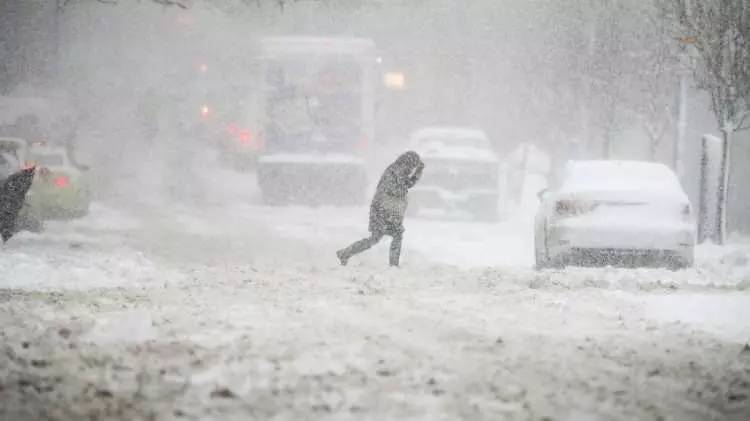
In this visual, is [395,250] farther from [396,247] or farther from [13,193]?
[13,193]

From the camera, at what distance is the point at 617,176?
42.3ft

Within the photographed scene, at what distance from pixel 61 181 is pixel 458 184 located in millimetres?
8102

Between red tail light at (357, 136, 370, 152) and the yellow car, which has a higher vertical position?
red tail light at (357, 136, 370, 152)

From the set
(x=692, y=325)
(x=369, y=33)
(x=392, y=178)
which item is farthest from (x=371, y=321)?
(x=369, y=33)

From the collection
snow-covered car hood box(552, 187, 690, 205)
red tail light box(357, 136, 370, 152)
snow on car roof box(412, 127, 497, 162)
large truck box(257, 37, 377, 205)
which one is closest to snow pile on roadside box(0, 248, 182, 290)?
snow-covered car hood box(552, 187, 690, 205)

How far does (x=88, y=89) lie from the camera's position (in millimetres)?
48625

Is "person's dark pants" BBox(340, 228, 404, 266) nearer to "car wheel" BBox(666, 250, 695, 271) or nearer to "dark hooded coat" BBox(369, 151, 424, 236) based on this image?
"dark hooded coat" BBox(369, 151, 424, 236)

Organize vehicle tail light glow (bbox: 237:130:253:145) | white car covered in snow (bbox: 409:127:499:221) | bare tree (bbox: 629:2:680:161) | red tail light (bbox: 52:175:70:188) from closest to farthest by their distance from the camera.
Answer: red tail light (bbox: 52:175:70:188) < bare tree (bbox: 629:2:680:161) < white car covered in snow (bbox: 409:127:499:221) < vehicle tail light glow (bbox: 237:130:253:145)


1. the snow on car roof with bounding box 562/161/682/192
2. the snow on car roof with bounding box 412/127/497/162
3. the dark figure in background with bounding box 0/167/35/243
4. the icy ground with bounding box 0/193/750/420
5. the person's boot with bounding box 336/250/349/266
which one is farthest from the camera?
the snow on car roof with bounding box 412/127/497/162

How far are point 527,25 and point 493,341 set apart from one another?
21.6 metres

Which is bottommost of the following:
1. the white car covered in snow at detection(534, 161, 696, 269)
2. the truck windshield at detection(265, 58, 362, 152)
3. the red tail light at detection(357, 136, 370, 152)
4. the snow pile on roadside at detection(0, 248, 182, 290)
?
the snow pile on roadside at detection(0, 248, 182, 290)

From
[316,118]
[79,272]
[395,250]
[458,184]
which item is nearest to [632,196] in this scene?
[395,250]

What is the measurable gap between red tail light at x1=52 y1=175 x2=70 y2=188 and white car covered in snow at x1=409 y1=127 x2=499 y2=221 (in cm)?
702

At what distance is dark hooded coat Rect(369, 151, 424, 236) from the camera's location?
12398 mm
